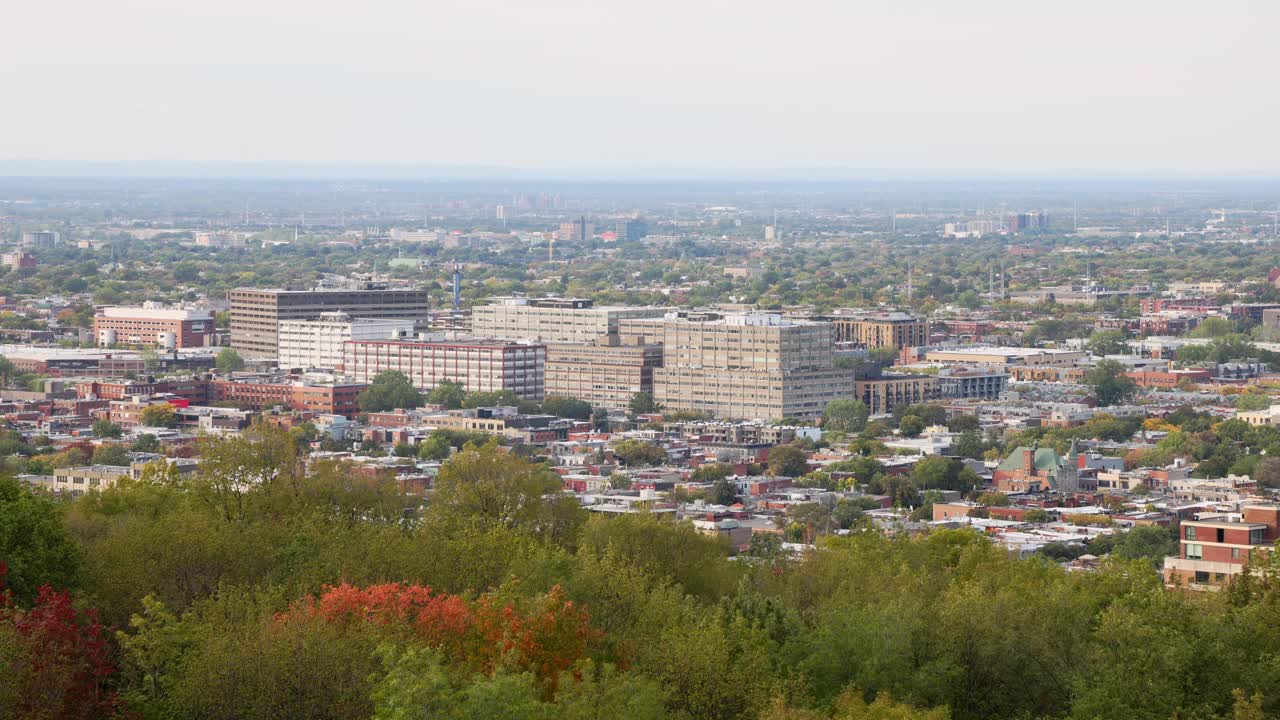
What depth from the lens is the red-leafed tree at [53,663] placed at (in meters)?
25.8

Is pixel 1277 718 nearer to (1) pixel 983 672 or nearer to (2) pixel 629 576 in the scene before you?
(1) pixel 983 672

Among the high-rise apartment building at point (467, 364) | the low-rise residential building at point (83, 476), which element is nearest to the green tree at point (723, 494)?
the low-rise residential building at point (83, 476)

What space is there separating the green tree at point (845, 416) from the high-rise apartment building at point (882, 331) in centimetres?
2844

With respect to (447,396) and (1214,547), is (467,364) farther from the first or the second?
(1214,547)

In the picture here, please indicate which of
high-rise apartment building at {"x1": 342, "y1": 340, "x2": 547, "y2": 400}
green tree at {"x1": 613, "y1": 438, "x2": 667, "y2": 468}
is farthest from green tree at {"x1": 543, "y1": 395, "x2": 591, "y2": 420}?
green tree at {"x1": 613, "y1": 438, "x2": 667, "y2": 468}

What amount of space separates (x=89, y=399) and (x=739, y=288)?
290ft

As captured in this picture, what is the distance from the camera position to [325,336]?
10925 centimetres

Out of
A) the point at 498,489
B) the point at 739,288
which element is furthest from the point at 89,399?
the point at 739,288

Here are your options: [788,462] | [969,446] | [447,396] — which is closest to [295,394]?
[447,396]

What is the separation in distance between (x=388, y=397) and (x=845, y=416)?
55.2ft

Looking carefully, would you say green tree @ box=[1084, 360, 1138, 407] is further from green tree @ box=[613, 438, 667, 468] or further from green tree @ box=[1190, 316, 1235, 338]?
green tree @ box=[1190, 316, 1235, 338]

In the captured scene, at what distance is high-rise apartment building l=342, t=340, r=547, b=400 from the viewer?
99000 millimetres

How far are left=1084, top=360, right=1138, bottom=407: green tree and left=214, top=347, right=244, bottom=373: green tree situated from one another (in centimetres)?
3502

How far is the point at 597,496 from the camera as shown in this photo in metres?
63.2
